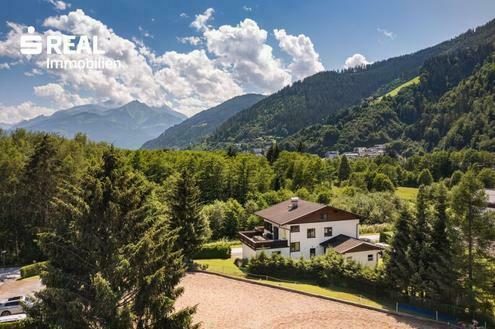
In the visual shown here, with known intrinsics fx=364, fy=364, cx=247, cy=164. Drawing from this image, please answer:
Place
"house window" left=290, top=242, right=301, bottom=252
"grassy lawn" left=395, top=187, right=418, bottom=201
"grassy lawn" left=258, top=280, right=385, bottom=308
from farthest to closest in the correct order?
"grassy lawn" left=395, top=187, right=418, bottom=201, "house window" left=290, top=242, right=301, bottom=252, "grassy lawn" left=258, top=280, right=385, bottom=308

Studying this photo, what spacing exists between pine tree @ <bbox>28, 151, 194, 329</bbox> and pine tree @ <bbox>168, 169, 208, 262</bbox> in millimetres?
19267

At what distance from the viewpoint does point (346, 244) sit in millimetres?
37156

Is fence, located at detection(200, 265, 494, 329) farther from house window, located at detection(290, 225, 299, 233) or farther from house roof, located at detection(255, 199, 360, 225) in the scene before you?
house roof, located at detection(255, 199, 360, 225)

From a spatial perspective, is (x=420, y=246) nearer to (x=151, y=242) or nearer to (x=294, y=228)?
(x=294, y=228)

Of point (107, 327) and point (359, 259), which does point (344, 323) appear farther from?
point (107, 327)

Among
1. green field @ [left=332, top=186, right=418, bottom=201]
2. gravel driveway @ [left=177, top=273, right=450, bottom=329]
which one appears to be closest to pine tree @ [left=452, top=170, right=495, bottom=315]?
gravel driveway @ [left=177, top=273, right=450, bottom=329]

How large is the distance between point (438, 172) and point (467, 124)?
228ft

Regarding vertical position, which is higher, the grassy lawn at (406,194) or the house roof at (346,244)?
the grassy lawn at (406,194)

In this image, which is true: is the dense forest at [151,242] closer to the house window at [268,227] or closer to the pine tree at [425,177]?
the house window at [268,227]

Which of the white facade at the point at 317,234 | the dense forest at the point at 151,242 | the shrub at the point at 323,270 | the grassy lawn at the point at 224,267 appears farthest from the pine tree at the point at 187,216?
the white facade at the point at 317,234

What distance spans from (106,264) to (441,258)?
2198 cm

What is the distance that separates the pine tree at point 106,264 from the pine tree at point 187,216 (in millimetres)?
19267

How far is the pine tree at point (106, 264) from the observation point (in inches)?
553

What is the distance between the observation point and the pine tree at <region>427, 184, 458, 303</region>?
82.1 feet
